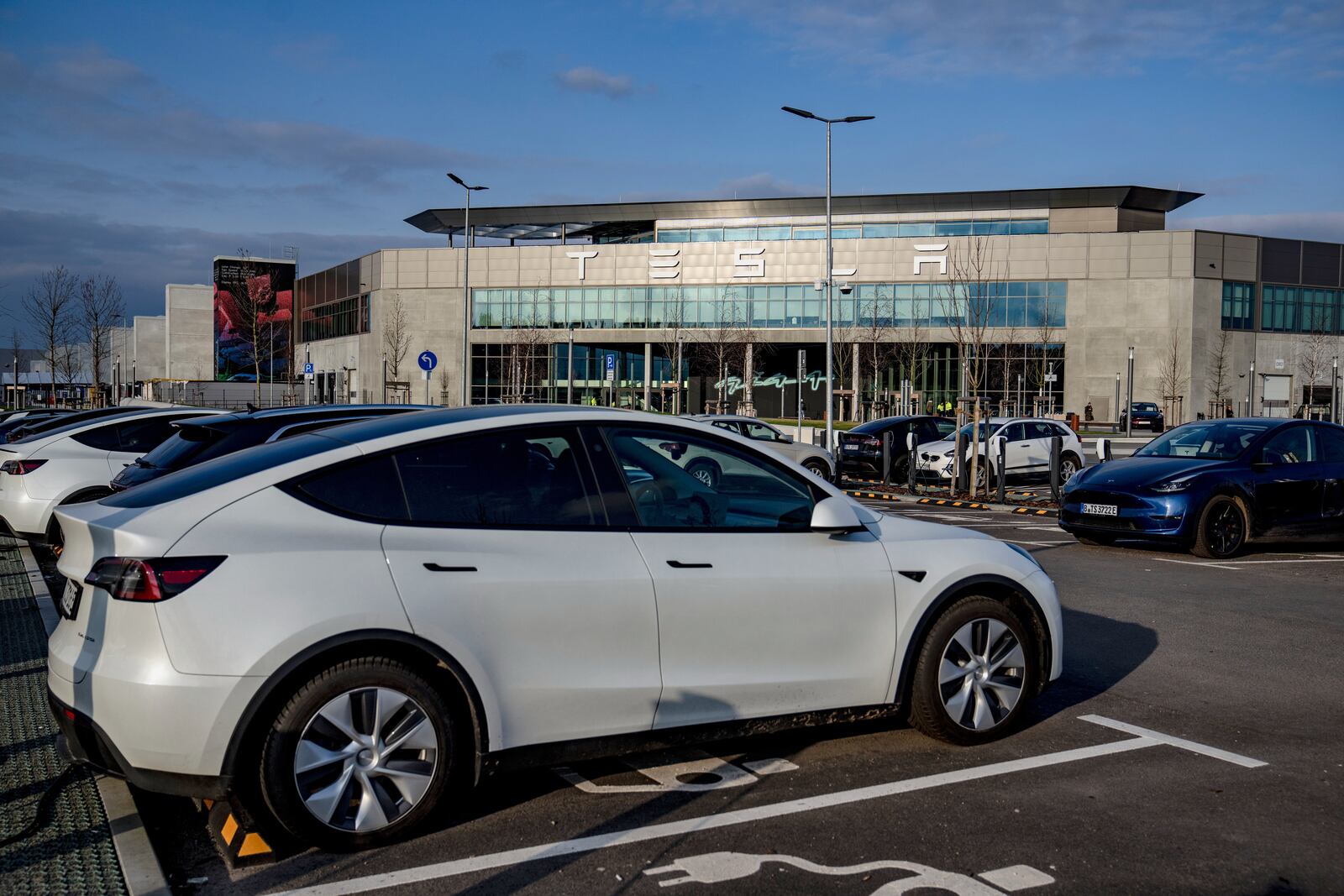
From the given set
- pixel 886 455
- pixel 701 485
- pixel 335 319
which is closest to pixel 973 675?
pixel 701 485

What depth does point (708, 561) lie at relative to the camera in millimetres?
4742

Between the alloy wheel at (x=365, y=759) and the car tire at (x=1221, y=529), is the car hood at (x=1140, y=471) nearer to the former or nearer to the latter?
the car tire at (x=1221, y=529)

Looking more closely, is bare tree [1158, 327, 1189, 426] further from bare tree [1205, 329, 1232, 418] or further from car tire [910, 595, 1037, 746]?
car tire [910, 595, 1037, 746]

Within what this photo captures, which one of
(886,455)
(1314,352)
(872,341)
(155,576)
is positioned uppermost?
(872,341)

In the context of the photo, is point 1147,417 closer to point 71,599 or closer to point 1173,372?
point 1173,372

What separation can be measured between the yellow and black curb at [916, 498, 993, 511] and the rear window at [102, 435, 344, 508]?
A: 1616 cm

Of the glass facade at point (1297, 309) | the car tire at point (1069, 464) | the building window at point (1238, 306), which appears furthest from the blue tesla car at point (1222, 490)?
the glass facade at point (1297, 309)

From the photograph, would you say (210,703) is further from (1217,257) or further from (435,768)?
(1217,257)

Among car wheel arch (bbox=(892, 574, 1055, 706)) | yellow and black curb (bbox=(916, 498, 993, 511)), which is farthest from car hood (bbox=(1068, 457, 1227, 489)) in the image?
car wheel arch (bbox=(892, 574, 1055, 706))

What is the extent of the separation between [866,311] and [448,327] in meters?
28.5

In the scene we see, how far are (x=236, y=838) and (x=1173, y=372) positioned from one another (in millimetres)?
69474

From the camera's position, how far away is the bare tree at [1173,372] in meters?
66.7

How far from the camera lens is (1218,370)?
6819cm

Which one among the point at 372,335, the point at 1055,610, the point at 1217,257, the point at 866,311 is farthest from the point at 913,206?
the point at 1055,610
